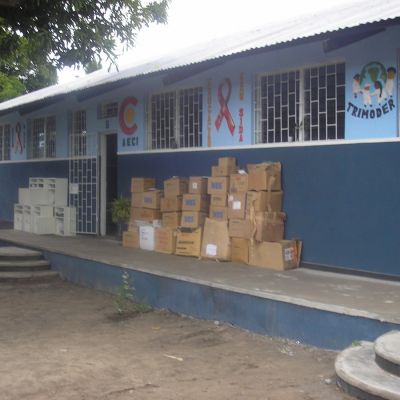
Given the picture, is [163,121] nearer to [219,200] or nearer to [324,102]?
[219,200]

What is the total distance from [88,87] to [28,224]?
4038mm

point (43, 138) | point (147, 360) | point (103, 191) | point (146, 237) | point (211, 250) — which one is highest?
point (43, 138)

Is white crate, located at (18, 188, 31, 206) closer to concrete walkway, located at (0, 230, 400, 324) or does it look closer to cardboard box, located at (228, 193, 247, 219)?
concrete walkway, located at (0, 230, 400, 324)

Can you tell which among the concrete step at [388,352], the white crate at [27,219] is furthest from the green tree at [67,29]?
the concrete step at [388,352]

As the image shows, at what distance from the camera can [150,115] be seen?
11.4m

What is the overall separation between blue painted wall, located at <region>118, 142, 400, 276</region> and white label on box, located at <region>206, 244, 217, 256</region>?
1147 millimetres

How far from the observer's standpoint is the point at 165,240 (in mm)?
9836

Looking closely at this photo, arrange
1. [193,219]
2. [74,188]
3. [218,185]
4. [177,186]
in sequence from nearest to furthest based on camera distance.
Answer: [218,185]
[193,219]
[177,186]
[74,188]

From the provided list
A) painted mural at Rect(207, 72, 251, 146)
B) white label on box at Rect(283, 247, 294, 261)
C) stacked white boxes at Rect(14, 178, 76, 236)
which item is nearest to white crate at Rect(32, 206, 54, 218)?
stacked white boxes at Rect(14, 178, 76, 236)

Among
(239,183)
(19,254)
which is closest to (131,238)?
(19,254)

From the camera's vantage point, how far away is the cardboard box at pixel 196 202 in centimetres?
940

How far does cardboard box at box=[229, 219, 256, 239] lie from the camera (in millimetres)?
8492

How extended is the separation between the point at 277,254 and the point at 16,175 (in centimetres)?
1019

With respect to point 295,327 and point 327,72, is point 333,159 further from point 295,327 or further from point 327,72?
point 295,327
